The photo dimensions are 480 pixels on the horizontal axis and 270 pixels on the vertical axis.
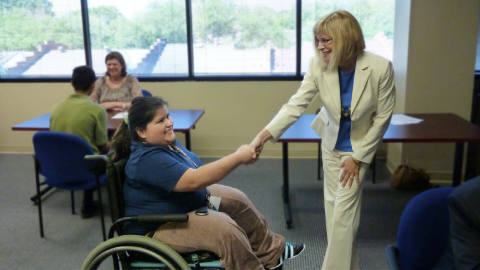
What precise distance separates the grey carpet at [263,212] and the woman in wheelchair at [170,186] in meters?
0.97

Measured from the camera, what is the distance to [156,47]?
15.3 feet

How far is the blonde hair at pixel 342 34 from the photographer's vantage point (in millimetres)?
1885

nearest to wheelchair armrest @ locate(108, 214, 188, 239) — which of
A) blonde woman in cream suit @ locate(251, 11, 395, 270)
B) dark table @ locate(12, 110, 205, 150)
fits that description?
blonde woman in cream suit @ locate(251, 11, 395, 270)

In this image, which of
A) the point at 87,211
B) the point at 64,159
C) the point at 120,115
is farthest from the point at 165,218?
the point at 120,115

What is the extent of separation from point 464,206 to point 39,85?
466 centimetres

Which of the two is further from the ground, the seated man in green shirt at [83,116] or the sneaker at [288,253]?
the seated man in green shirt at [83,116]

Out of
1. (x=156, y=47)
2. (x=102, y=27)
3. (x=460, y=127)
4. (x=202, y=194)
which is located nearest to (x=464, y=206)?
(x=202, y=194)

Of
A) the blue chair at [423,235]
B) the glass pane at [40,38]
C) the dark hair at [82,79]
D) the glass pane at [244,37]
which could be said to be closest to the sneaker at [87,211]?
the dark hair at [82,79]

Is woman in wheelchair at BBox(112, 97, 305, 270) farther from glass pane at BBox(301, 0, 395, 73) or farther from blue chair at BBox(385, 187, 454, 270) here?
glass pane at BBox(301, 0, 395, 73)

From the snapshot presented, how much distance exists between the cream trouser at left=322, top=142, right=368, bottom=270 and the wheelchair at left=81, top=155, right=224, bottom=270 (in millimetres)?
667

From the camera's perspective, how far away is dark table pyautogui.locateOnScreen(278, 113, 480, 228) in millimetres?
2682

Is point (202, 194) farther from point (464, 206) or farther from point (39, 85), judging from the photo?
point (39, 85)

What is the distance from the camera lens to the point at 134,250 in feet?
5.10

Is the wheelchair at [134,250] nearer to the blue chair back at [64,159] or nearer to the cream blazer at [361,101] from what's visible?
the cream blazer at [361,101]
